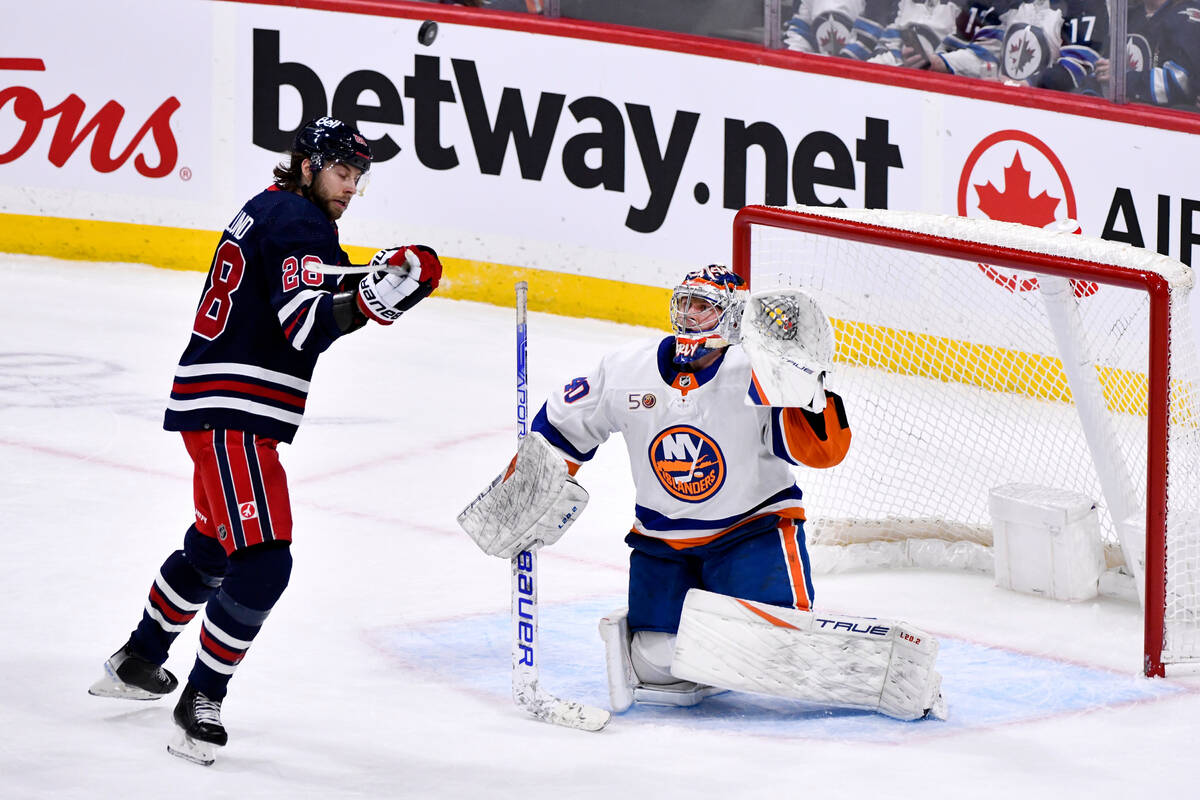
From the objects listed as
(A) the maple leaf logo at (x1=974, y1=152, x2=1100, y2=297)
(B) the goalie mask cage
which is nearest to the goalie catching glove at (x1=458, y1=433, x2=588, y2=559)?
(B) the goalie mask cage

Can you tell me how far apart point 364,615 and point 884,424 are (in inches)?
64.0

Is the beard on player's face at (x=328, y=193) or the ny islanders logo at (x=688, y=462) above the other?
the beard on player's face at (x=328, y=193)

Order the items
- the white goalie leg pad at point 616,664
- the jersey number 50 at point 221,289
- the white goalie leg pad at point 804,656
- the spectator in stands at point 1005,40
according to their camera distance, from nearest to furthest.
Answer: the jersey number 50 at point 221,289 < the white goalie leg pad at point 804,656 < the white goalie leg pad at point 616,664 < the spectator in stands at point 1005,40

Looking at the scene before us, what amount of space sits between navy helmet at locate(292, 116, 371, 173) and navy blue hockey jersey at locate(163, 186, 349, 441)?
0.27 feet

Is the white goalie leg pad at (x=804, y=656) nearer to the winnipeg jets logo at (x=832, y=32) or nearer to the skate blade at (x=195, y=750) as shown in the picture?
the skate blade at (x=195, y=750)

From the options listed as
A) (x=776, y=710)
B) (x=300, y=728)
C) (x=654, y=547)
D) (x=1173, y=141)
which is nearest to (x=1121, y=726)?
(x=776, y=710)

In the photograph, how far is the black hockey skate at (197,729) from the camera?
11.3ft

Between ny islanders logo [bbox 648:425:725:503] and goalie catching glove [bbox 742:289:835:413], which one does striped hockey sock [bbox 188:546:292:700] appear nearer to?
ny islanders logo [bbox 648:425:725:503]

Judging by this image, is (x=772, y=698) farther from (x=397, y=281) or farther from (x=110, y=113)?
(x=110, y=113)

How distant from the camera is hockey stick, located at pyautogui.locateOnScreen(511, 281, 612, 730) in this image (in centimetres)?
371

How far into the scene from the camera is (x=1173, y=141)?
20.5ft

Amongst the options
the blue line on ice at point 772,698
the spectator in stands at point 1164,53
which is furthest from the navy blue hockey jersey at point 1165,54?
the blue line on ice at point 772,698

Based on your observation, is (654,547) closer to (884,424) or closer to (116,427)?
(884,424)

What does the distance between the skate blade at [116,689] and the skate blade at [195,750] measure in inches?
13.2
